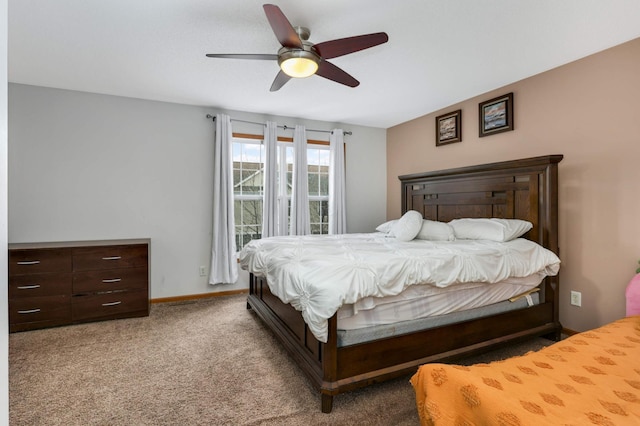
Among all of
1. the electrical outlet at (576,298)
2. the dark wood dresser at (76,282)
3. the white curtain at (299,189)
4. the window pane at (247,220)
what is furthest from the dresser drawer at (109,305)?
the electrical outlet at (576,298)

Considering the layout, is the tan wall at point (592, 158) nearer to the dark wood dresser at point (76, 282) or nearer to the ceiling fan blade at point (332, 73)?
the ceiling fan blade at point (332, 73)

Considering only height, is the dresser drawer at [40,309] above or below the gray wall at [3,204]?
below

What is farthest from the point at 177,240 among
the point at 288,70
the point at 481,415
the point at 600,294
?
the point at 600,294

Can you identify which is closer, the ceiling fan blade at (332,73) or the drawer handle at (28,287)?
the ceiling fan blade at (332,73)

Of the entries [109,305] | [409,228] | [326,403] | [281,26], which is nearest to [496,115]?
[409,228]

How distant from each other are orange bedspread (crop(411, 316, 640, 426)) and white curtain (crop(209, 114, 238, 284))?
318 centimetres

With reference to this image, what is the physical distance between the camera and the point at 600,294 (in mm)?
2621

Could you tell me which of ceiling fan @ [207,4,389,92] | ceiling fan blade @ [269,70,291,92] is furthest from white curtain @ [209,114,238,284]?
ceiling fan @ [207,4,389,92]

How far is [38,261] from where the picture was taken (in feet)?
9.80

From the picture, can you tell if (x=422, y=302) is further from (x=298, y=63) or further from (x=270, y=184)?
(x=270, y=184)

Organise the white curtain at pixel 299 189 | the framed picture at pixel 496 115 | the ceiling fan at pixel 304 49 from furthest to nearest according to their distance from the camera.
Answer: the white curtain at pixel 299 189
the framed picture at pixel 496 115
the ceiling fan at pixel 304 49

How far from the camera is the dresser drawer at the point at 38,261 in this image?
2928mm

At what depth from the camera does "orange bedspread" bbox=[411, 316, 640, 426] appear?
101 centimetres

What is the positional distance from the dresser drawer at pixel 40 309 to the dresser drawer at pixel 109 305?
2.8 inches
